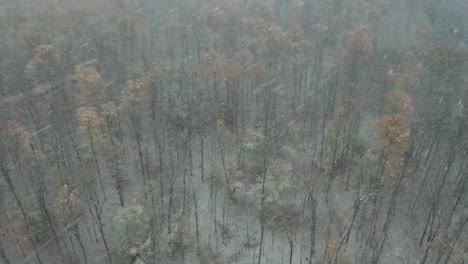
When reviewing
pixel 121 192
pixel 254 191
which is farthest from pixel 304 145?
pixel 121 192

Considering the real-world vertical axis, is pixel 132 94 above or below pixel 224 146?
above

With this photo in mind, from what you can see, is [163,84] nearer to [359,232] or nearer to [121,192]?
[121,192]

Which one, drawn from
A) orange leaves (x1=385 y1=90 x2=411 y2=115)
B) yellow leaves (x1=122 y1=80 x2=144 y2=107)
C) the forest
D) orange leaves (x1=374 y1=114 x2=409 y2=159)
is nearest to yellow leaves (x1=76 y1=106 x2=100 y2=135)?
the forest

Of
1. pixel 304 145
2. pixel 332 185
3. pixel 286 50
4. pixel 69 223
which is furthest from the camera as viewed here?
pixel 286 50

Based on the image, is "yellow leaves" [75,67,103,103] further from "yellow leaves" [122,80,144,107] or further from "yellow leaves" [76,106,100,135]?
"yellow leaves" [76,106,100,135]

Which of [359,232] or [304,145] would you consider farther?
[304,145]

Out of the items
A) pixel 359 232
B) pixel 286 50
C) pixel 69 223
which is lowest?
pixel 359 232

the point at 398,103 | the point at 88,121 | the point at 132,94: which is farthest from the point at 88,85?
the point at 398,103

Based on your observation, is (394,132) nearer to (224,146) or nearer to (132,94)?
(224,146)

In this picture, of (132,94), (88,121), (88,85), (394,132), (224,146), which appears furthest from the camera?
(224,146)

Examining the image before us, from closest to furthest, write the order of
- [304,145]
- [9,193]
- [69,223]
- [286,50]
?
[69,223] < [9,193] < [304,145] < [286,50]
